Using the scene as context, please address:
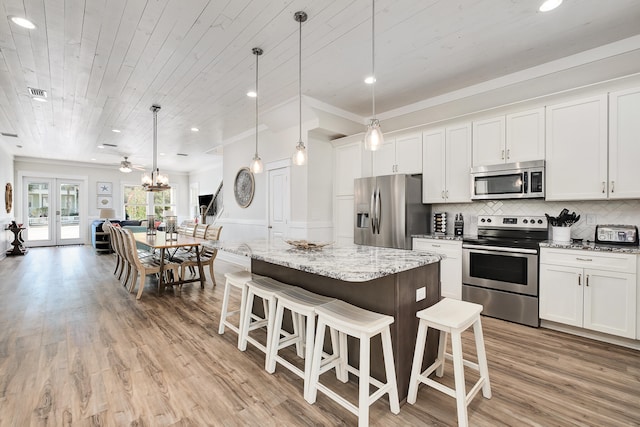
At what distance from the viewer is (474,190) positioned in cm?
358

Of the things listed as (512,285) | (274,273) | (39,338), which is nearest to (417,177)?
(512,285)

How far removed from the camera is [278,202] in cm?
537

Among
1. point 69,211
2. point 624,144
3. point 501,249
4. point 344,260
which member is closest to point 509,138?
point 624,144

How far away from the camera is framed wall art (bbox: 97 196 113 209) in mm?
10324

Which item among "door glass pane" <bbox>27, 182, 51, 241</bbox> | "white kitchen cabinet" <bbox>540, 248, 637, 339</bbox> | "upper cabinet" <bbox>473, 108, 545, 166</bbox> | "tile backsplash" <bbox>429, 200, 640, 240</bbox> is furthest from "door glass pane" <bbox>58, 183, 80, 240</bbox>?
"white kitchen cabinet" <bbox>540, 248, 637, 339</bbox>

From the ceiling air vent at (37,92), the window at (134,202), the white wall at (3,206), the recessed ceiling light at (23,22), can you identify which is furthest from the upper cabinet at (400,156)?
the window at (134,202)

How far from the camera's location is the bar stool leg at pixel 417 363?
1.81 m

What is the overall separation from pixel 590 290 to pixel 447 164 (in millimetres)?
1926

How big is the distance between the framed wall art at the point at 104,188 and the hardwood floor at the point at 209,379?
8222 mm

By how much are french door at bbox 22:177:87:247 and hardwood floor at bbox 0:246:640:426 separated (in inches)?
308

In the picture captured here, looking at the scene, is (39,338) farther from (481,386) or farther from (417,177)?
(417,177)

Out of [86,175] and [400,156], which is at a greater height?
[86,175]

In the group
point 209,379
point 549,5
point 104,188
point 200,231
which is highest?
point 549,5

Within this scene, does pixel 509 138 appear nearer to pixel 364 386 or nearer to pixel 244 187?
pixel 364 386
